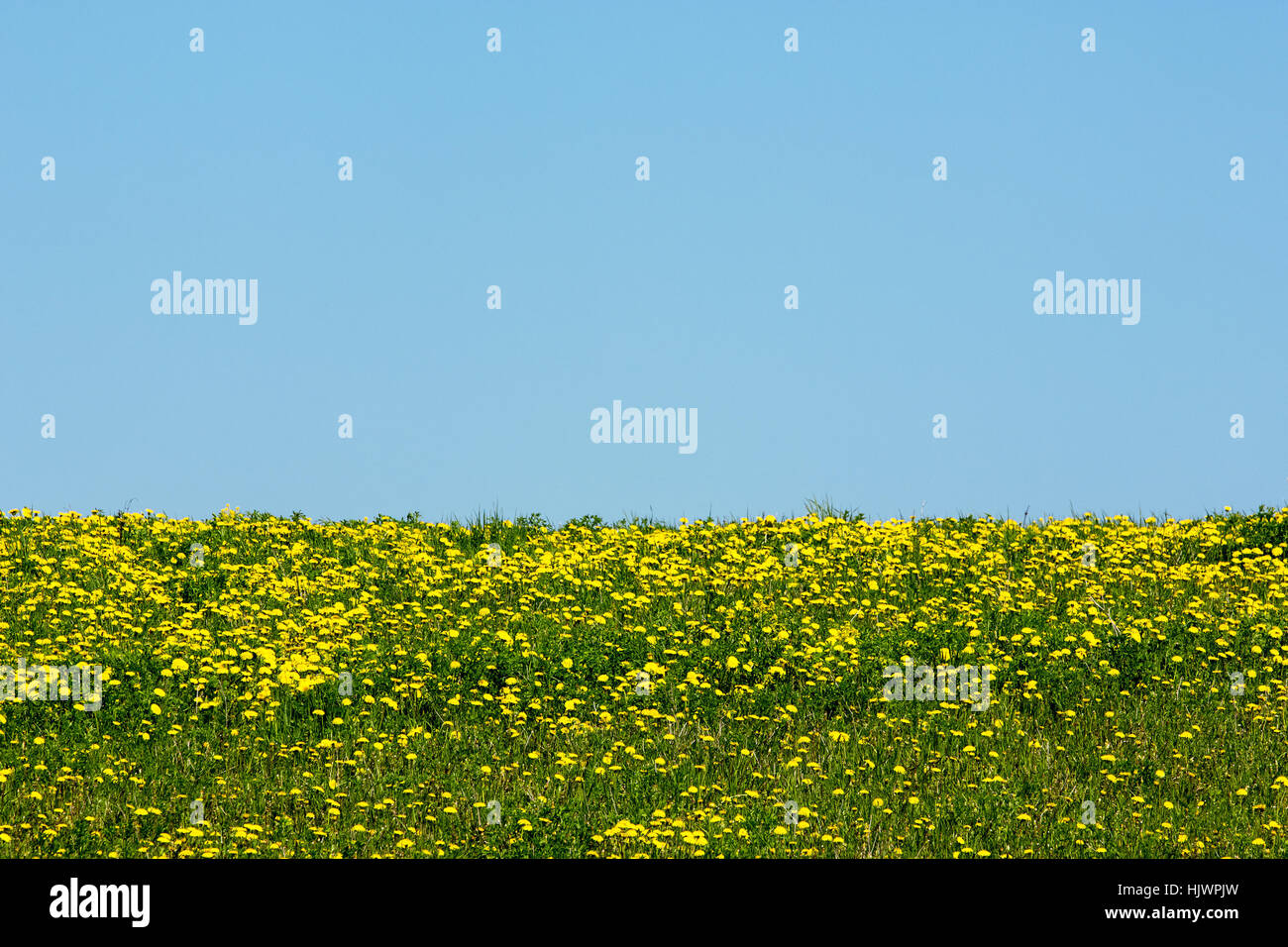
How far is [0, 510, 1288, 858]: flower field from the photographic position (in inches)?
405

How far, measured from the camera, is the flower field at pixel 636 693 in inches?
405

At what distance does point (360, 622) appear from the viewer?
1505 centimetres

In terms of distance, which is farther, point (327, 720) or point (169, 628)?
point (169, 628)

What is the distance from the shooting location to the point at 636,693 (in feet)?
42.8
